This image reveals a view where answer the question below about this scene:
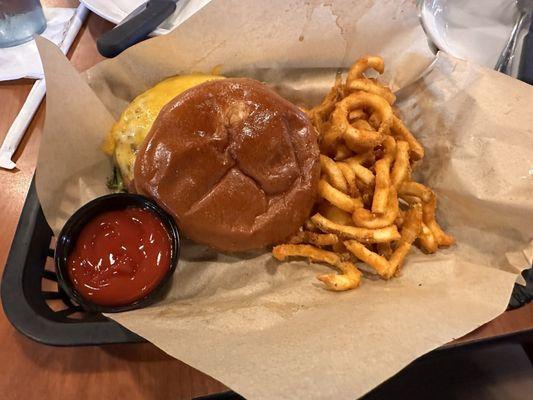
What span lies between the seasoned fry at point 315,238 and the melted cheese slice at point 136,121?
1.54 feet

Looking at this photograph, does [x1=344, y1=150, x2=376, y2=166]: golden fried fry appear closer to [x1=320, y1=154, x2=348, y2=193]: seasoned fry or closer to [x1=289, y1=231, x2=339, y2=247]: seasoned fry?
[x1=320, y1=154, x2=348, y2=193]: seasoned fry

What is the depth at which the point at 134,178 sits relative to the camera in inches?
48.7

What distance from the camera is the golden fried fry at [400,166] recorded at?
1268 millimetres

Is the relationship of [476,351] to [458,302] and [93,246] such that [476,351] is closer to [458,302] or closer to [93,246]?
[458,302]

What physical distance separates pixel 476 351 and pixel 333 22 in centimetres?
113

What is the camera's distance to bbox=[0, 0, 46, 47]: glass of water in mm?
1725

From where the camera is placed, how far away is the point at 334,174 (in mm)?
1272

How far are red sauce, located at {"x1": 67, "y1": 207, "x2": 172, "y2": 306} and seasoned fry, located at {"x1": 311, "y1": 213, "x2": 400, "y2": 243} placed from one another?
0.39m

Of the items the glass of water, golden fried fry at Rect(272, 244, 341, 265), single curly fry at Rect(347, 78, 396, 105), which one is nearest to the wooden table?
golden fried fry at Rect(272, 244, 341, 265)

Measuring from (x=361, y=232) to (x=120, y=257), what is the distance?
57cm

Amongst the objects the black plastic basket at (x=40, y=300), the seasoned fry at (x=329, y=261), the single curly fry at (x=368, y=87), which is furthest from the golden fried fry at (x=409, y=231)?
the black plastic basket at (x=40, y=300)

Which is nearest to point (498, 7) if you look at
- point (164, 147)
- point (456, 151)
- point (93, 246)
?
point (456, 151)

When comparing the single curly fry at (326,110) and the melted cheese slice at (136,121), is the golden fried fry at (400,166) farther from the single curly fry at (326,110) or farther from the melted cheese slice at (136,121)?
the melted cheese slice at (136,121)

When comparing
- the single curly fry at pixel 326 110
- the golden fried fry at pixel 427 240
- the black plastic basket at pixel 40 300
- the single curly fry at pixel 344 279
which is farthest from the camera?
the single curly fry at pixel 326 110
